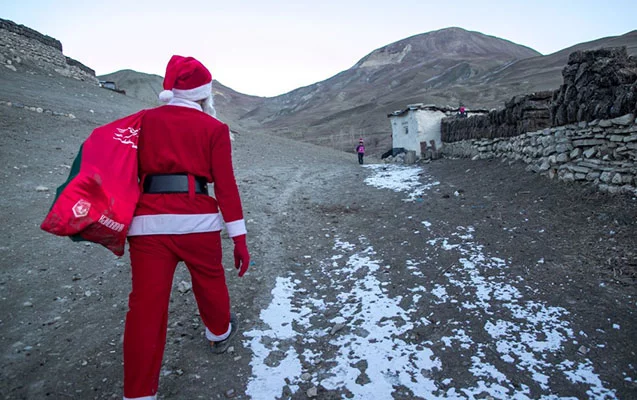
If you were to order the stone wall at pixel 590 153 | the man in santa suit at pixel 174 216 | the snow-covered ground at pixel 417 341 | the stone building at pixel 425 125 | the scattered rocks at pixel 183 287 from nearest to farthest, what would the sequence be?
the man in santa suit at pixel 174 216
the snow-covered ground at pixel 417 341
the scattered rocks at pixel 183 287
the stone wall at pixel 590 153
the stone building at pixel 425 125

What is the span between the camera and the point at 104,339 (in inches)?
104

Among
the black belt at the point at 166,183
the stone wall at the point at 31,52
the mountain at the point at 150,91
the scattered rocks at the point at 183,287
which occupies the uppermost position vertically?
the mountain at the point at 150,91

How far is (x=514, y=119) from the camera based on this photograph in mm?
8289

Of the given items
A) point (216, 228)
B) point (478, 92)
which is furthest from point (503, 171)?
point (478, 92)

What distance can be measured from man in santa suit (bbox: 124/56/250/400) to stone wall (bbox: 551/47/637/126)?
5.11 metres

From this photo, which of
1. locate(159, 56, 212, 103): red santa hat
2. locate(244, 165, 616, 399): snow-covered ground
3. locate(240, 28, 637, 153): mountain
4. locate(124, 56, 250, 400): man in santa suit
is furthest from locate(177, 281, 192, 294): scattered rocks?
locate(240, 28, 637, 153): mountain

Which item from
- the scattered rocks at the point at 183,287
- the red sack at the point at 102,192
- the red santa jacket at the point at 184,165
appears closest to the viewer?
the red sack at the point at 102,192

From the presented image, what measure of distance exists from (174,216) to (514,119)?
27.7 ft

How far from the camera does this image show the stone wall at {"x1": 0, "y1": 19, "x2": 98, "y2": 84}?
1580 cm

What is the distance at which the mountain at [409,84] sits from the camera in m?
43.2

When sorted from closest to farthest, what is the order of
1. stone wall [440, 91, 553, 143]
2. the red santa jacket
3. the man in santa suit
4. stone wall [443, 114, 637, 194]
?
the man in santa suit → the red santa jacket → stone wall [443, 114, 637, 194] → stone wall [440, 91, 553, 143]

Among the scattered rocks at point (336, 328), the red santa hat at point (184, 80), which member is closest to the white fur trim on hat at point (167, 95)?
the red santa hat at point (184, 80)

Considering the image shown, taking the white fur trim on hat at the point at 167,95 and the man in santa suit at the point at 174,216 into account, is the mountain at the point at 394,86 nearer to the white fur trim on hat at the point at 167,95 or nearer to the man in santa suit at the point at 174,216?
the white fur trim on hat at the point at 167,95

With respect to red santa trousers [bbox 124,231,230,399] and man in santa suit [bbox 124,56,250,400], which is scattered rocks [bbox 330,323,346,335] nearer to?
man in santa suit [bbox 124,56,250,400]
